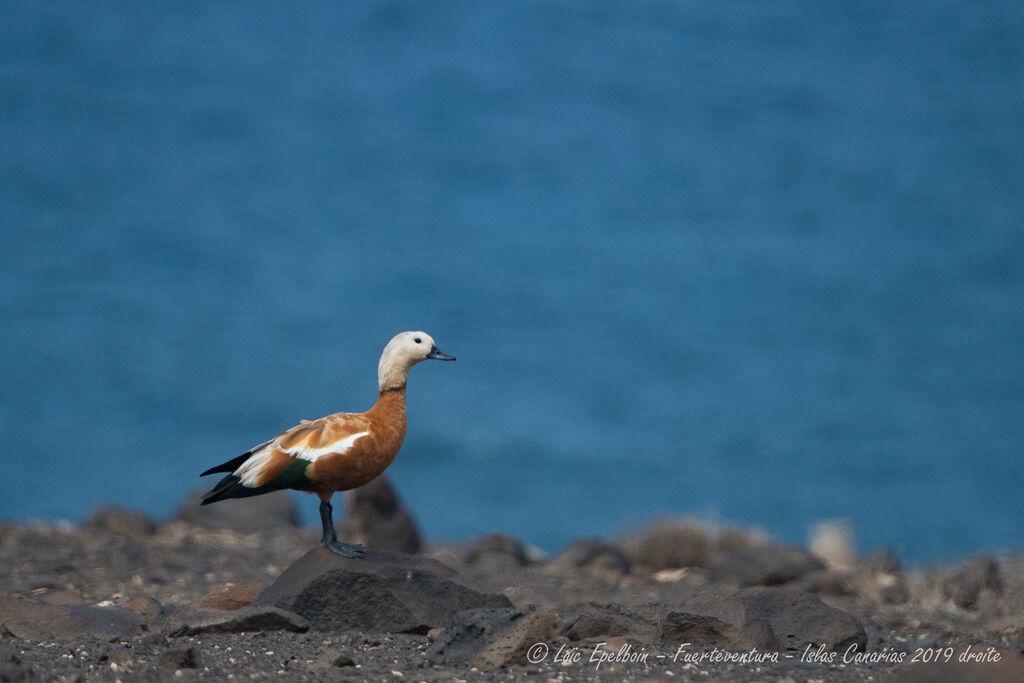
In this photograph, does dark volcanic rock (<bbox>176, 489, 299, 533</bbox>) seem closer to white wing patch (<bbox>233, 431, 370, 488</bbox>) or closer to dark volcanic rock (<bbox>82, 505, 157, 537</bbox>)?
dark volcanic rock (<bbox>82, 505, 157, 537</bbox>)

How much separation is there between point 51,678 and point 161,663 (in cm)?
50

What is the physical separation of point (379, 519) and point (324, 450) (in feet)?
15.7

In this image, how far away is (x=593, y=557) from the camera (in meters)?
12.0

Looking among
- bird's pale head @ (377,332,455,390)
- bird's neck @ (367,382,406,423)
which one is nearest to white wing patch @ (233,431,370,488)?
bird's neck @ (367,382,406,423)

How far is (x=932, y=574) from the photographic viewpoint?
39.2ft

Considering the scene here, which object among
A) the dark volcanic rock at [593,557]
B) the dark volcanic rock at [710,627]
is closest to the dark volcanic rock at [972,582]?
the dark volcanic rock at [593,557]

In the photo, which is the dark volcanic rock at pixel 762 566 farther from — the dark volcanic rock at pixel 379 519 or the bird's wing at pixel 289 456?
the bird's wing at pixel 289 456

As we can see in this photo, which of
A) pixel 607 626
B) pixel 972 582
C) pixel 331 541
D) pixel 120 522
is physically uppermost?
pixel 120 522

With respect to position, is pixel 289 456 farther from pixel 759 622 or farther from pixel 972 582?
pixel 972 582

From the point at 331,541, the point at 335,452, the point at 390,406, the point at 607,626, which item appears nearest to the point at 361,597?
the point at 331,541

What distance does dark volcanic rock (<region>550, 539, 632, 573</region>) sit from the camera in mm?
11867

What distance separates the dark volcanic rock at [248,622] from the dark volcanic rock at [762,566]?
572 cm

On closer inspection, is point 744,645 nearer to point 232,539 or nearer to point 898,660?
point 898,660

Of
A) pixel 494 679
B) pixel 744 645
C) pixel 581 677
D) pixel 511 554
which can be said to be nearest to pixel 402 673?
pixel 494 679
